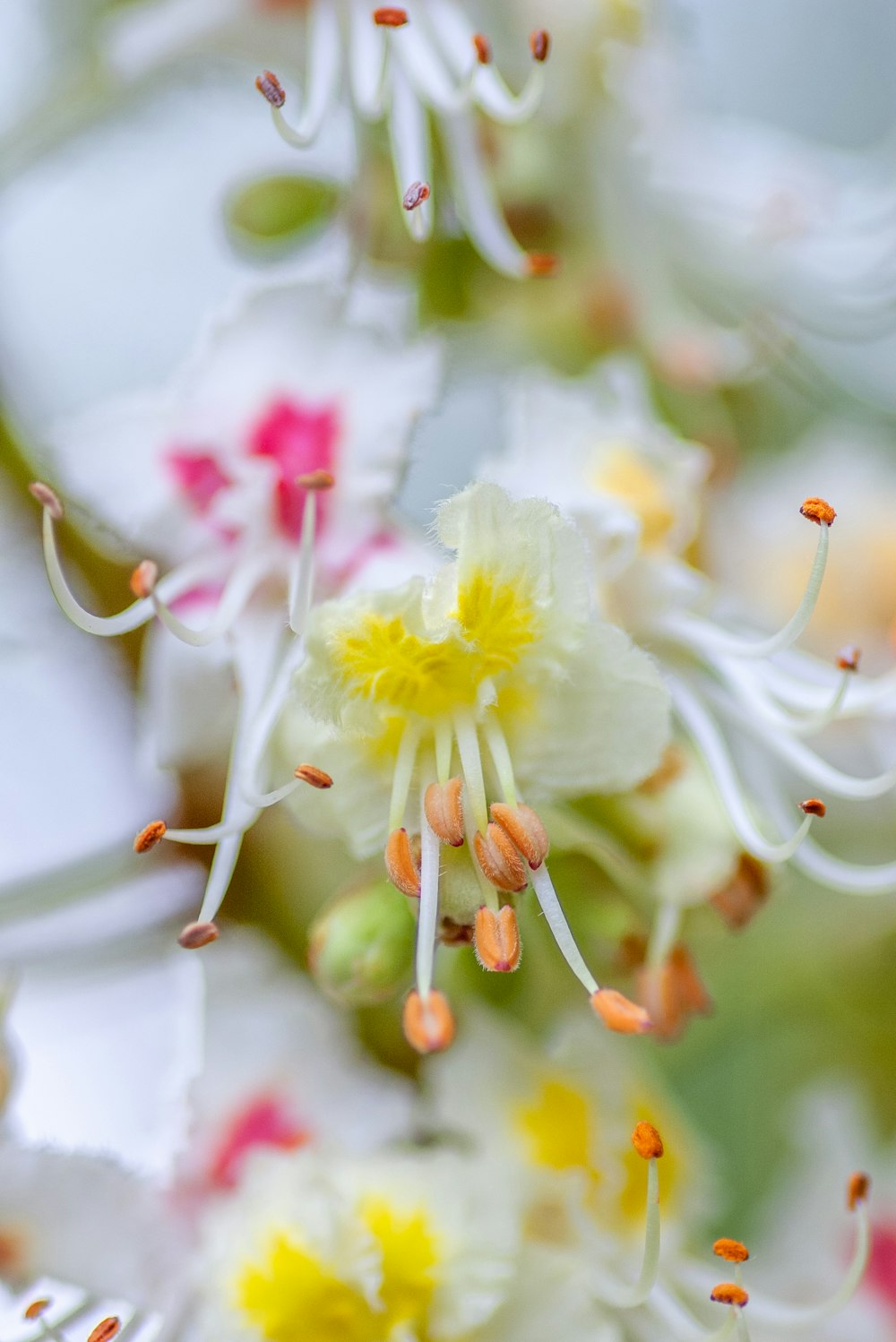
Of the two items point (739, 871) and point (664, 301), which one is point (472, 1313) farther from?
point (664, 301)

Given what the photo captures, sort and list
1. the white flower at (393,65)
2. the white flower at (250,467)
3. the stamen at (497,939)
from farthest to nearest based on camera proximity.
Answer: the white flower at (393,65)
the white flower at (250,467)
the stamen at (497,939)

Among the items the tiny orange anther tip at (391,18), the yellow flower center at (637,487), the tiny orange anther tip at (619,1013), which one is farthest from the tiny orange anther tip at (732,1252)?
the tiny orange anther tip at (391,18)

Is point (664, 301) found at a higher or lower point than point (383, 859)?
higher

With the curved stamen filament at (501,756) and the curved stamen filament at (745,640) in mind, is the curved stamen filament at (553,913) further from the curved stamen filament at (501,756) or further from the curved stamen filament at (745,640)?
the curved stamen filament at (745,640)

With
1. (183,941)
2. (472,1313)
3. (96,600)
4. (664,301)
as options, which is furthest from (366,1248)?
(664,301)

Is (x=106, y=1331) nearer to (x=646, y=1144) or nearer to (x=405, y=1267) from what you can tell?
(x=405, y=1267)

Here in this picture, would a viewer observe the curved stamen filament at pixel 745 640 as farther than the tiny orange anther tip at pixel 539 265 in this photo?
No

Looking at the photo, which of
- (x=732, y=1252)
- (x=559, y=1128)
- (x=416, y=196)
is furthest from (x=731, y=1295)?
(x=416, y=196)
